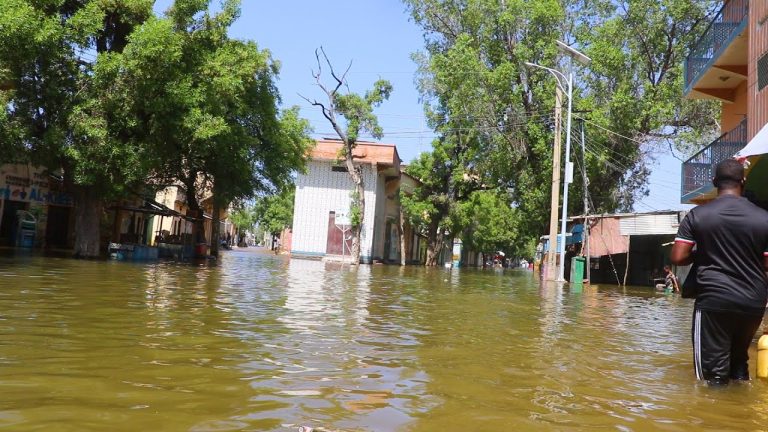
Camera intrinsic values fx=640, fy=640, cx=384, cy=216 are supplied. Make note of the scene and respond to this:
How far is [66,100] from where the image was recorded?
18688 millimetres

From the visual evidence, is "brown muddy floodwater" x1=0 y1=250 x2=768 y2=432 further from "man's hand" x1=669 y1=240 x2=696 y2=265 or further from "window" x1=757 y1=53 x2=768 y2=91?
"window" x1=757 y1=53 x2=768 y2=91

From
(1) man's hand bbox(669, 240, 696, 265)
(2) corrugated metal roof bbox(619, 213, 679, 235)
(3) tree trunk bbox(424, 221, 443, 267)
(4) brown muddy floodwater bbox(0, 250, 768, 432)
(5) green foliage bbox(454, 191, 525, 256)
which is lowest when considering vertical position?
(4) brown muddy floodwater bbox(0, 250, 768, 432)

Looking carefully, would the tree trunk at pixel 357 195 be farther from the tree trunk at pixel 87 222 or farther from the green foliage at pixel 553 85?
the tree trunk at pixel 87 222

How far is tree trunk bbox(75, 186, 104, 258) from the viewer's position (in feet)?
70.0

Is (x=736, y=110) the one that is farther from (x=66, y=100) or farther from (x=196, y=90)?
(x=66, y=100)

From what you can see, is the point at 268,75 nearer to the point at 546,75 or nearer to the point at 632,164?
the point at 546,75

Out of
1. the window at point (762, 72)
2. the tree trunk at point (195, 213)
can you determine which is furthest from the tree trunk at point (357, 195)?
the window at point (762, 72)

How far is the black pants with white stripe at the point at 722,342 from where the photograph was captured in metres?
4.70

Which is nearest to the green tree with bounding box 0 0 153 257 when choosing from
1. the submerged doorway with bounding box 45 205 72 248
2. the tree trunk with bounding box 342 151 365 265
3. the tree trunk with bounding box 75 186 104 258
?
the tree trunk with bounding box 75 186 104 258

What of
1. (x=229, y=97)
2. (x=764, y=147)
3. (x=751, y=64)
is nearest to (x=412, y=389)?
(x=764, y=147)

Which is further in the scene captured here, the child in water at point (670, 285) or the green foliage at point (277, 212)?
the green foliage at point (277, 212)

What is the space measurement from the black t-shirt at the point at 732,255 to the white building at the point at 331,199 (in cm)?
3469

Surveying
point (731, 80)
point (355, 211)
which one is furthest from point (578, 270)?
point (355, 211)

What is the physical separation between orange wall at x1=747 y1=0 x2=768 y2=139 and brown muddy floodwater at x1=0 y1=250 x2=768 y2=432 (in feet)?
27.9
